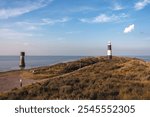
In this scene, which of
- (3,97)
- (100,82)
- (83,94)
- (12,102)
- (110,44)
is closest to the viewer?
(12,102)

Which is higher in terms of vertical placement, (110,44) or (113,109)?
(110,44)

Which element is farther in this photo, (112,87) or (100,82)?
(100,82)

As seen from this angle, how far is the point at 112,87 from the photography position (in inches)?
481

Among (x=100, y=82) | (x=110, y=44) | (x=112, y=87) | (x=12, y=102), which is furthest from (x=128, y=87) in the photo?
(x=110, y=44)

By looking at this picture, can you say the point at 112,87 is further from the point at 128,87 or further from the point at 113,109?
the point at 113,109

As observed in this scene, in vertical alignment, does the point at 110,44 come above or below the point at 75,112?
above

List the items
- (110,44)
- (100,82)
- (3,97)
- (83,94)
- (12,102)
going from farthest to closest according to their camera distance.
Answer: (110,44) → (100,82) → (3,97) → (83,94) → (12,102)

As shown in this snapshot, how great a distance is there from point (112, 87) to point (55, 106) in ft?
17.9

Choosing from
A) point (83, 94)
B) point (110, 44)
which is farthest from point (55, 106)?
point (110, 44)

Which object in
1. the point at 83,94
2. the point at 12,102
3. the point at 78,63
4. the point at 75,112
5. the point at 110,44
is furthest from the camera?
the point at 78,63

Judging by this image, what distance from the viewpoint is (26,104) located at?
7.22m

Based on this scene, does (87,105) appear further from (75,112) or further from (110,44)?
(110,44)

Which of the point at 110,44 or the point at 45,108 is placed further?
the point at 110,44

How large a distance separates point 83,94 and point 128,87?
191 centimetres
